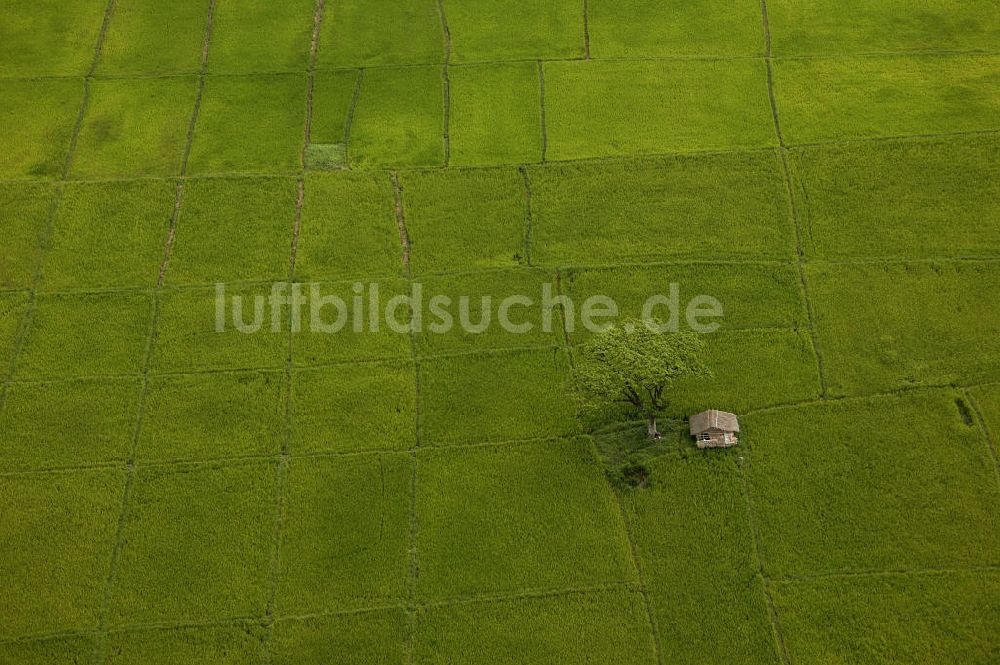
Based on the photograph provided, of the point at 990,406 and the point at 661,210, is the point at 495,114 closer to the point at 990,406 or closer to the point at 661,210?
the point at 661,210

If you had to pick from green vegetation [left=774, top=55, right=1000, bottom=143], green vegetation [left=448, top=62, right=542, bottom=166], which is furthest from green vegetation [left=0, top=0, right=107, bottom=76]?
green vegetation [left=774, top=55, right=1000, bottom=143]

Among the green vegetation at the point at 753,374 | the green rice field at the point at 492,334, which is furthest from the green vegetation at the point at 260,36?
the green vegetation at the point at 753,374

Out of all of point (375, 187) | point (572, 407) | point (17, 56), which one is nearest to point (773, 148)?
point (572, 407)

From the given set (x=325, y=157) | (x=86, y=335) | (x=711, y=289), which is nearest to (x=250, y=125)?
(x=325, y=157)

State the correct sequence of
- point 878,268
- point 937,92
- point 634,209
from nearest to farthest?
point 878,268
point 634,209
point 937,92

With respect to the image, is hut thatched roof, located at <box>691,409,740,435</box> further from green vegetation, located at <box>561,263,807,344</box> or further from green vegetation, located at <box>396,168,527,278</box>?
green vegetation, located at <box>396,168,527,278</box>

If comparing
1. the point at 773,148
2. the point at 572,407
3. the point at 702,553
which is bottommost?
the point at 702,553

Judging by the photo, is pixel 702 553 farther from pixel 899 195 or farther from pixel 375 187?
pixel 375 187
